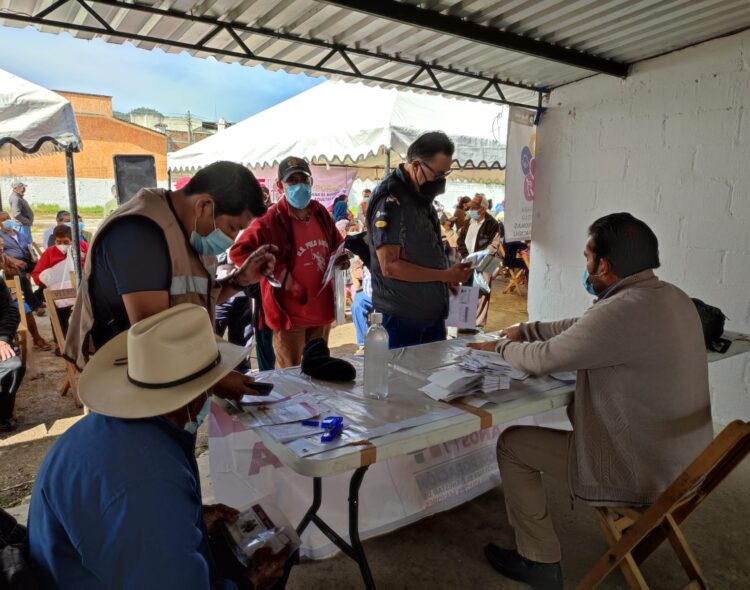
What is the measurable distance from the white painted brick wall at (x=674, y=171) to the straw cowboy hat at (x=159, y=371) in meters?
3.50

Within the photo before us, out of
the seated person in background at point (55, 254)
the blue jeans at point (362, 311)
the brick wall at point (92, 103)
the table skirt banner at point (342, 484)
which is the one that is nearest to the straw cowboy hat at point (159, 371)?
the table skirt banner at point (342, 484)

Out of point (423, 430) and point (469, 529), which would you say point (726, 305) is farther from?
point (423, 430)

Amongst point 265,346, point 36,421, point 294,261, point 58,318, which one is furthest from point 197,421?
point 58,318

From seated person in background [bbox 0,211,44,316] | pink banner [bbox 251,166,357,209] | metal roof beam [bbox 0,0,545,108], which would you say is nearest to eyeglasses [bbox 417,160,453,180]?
metal roof beam [bbox 0,0,545,108]

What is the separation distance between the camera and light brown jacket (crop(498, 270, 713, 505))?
168cm

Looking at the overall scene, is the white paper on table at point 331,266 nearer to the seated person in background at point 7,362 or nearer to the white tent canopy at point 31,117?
the seated person in background at point 7,362

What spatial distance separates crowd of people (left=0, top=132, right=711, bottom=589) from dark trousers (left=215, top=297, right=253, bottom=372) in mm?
1165

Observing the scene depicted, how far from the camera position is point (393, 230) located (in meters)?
2.63

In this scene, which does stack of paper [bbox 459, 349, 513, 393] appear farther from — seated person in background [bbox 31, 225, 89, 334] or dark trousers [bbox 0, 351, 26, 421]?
seated person in background [bbox 31, 225, 89, 334]

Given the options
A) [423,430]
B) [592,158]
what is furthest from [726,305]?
[423,430]

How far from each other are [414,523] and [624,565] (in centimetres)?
97

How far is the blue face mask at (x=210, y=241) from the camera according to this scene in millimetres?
1733

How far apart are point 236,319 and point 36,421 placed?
171cm

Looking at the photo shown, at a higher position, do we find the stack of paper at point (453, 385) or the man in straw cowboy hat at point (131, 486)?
the man in straw cowboy hat at point (131, 486)
